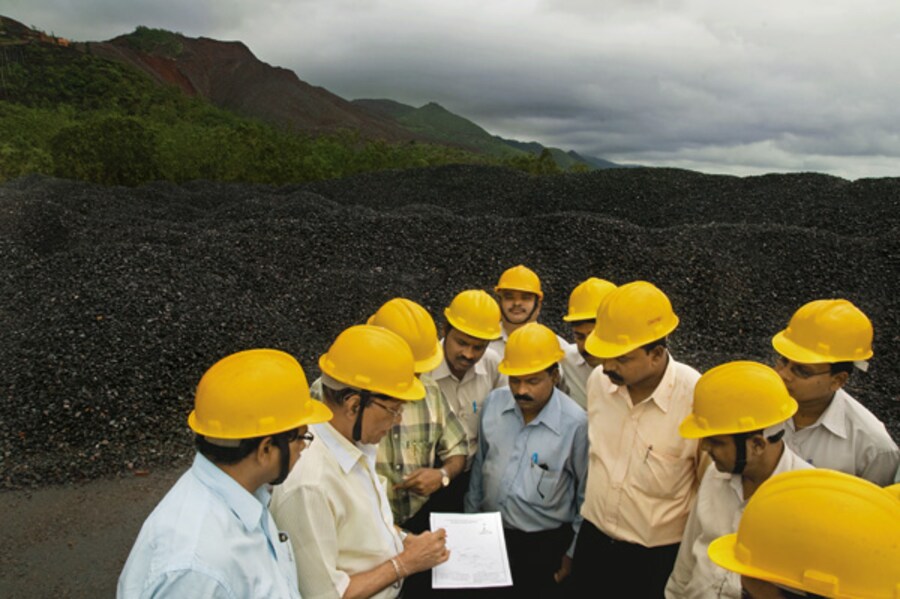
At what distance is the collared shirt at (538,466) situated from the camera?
2598 millimetres

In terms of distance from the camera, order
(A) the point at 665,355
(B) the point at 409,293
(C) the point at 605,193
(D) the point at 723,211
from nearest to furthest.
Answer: (A) the point at 665,355 → (B) the point at 409,293 → (D) the point at 723,211 → (C) the point at 605,193

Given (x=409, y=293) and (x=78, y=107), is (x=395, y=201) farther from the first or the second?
(x=78, y=107)

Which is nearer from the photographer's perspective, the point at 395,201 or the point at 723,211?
the point at 723,211

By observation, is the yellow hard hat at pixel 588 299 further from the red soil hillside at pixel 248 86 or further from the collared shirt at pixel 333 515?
the red soil hillside at pixel 248 86

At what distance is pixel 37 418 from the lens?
200 inches

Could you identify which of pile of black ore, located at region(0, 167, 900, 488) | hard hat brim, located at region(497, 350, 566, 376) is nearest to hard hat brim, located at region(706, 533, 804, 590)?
hard hat brim, located at region(497, 350, 566, 376)

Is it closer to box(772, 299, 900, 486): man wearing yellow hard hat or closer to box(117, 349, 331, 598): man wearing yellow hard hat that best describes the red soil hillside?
box(772, 299, 900, 486): man wearing yellow hard hat

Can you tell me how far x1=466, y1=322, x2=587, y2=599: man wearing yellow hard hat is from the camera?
2.60 metres

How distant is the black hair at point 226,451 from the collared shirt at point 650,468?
1.55 metres

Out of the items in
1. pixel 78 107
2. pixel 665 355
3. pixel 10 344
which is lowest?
pixel 10 344

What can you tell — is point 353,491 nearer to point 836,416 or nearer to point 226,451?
point 226,451

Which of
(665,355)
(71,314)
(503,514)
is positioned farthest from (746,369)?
(71,314)

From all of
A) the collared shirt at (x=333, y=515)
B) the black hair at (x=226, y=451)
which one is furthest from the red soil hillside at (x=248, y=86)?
the black hair at (x=226, y=451)

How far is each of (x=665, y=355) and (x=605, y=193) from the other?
473 inches
